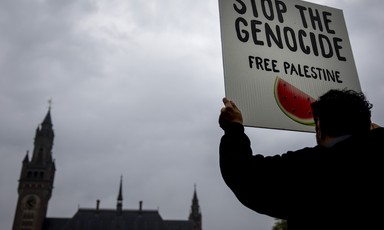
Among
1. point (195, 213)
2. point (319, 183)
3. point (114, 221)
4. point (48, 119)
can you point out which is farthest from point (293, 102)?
point (195, 213)

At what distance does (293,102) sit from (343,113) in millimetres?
1211

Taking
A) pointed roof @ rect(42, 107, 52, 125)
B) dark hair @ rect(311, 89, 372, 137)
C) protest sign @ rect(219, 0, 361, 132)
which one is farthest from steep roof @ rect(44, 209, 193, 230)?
dark hair @ rect(311, 89, 372, 137)

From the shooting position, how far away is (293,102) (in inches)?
121

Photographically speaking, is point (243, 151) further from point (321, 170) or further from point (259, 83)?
point (259, 83)

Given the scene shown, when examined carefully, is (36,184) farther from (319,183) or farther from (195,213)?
(319,183)

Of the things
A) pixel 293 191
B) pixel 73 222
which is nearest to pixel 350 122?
pixel 293 191

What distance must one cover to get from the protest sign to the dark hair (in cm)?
Result: 89

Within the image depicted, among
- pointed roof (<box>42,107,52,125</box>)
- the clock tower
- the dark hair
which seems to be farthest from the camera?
pointed roof (<box>42,107,52,125</box>)

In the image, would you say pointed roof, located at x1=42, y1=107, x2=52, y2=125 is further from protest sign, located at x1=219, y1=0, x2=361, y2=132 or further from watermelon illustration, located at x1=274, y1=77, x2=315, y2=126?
watermelon illustration, located at x1=274, y1=77, x2=315, y2=126

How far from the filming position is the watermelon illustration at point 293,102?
304 centimetres

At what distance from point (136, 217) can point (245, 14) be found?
81.2 meters

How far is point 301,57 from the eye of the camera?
3.31m

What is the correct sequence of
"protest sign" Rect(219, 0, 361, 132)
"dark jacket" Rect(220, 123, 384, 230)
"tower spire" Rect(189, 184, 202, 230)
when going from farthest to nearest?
"tower spire" Rect(189, 184, 202, 230) < "protest sign" Rect(219, 0, 361, 132) < "dark jacket" Rect(220, 123, 384, 230)

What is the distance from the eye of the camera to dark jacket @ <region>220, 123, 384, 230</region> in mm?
1606
